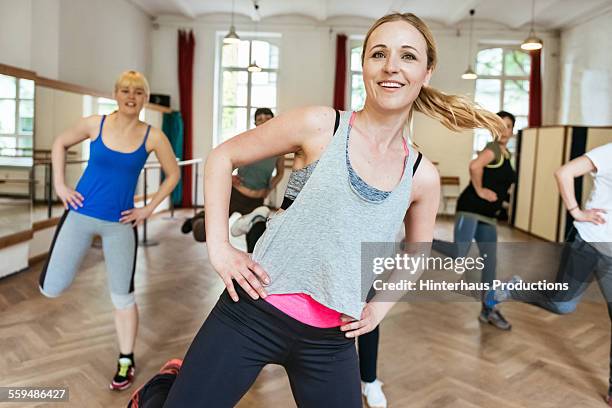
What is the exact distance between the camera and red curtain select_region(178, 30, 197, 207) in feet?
38.9

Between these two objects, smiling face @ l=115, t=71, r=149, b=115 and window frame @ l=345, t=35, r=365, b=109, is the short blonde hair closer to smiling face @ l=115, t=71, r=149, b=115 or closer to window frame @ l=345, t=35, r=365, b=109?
smiling face @ l=115, t=71, r=149, b=115

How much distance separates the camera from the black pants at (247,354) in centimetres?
132

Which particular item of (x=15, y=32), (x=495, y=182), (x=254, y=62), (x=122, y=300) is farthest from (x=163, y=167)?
(x=254, y=62)

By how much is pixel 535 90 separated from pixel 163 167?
Result: 10931 mm

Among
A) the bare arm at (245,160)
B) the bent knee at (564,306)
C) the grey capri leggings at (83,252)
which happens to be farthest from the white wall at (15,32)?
the bent knee at (564,306)

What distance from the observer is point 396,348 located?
3633mm

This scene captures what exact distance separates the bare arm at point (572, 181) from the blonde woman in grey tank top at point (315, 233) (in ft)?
6.40

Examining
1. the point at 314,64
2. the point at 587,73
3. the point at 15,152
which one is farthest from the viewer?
the point at 314,64

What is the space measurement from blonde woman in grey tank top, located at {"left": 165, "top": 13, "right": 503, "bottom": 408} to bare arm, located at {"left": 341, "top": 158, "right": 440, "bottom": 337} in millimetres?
14

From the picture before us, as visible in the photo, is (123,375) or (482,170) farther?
(482,170)

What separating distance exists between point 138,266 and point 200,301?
1524 mm

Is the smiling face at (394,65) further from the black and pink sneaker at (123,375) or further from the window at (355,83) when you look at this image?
the window at (355,83)

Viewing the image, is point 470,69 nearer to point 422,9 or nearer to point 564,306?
point 422,9

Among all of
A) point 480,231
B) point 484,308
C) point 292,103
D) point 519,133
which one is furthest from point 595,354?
point 292,103
